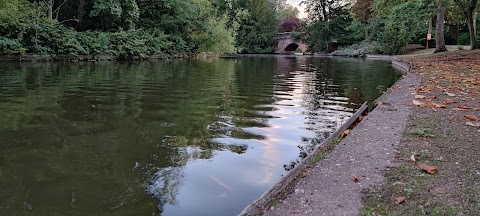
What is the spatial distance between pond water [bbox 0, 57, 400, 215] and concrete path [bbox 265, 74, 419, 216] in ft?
2.15

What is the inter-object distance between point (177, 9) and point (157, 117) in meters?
30.0

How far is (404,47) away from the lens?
43250mm

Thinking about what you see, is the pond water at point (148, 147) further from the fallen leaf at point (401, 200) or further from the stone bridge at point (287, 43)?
the stone bridge at point (287, 43)

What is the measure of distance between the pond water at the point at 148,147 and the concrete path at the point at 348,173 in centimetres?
65

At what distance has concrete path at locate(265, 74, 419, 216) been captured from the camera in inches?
116

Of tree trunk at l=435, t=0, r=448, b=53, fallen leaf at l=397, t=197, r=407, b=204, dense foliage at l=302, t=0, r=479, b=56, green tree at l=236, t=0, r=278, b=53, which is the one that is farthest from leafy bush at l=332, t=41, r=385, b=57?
fallen leaf at l=397, t=197, r=407, b=204

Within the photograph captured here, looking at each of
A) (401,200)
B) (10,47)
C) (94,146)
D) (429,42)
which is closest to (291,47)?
(429,42)

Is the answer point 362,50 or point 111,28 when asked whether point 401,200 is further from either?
point 362,50

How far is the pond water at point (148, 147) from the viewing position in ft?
Result: 12.1

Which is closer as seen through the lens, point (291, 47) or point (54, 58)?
point (54, 58)

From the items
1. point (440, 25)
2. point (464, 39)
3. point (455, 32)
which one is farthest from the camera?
point (455, 32)

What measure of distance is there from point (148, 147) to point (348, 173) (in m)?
2.74

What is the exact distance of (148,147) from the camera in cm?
539

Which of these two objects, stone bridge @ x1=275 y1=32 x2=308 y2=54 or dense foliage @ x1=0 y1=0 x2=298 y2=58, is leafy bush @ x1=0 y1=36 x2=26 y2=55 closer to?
dense foliage @ x1=0 y1=0 x2=298 y2=58
